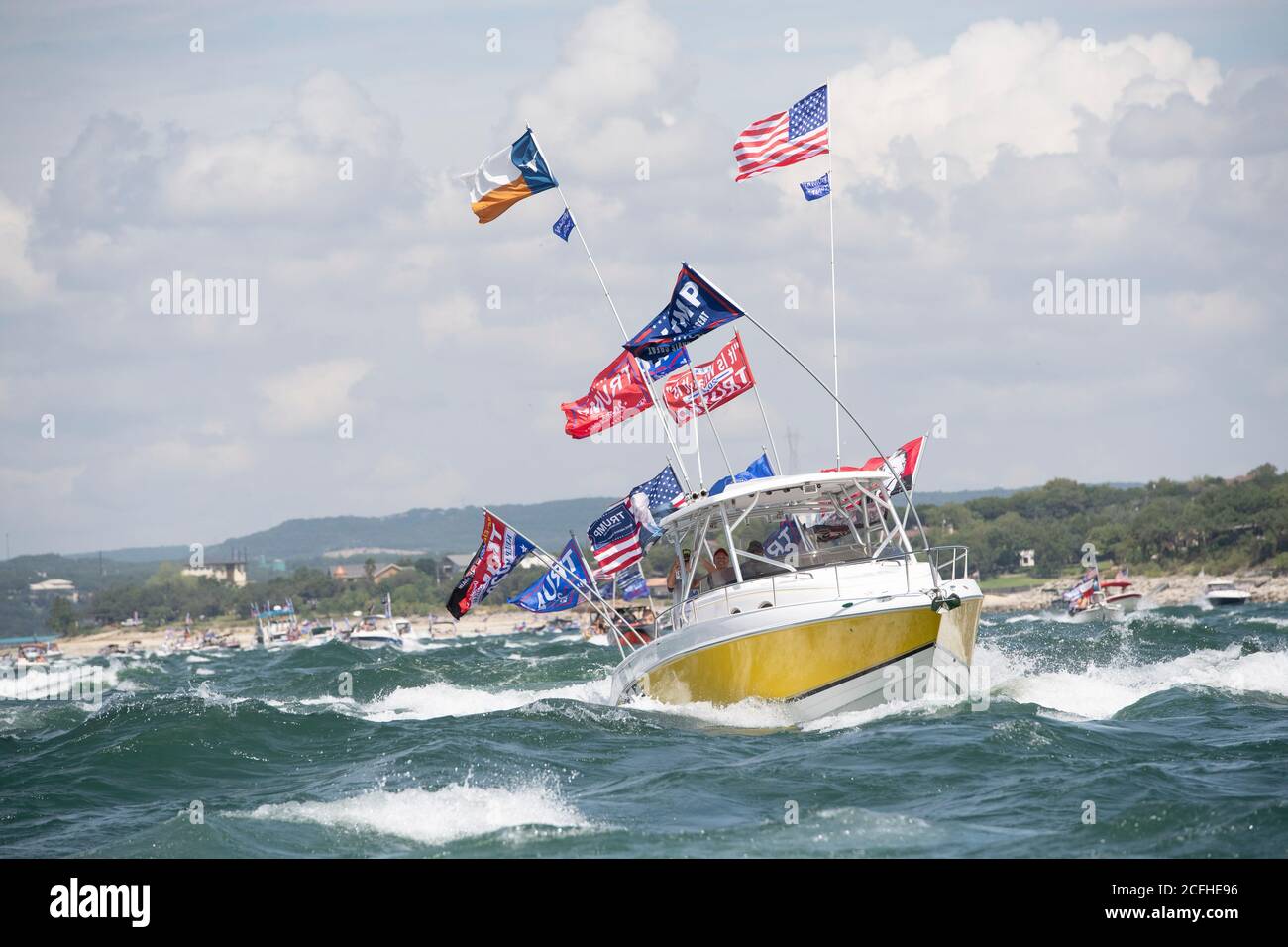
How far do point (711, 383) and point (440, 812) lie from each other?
14.8m

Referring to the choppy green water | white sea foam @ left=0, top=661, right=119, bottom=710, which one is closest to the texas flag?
the choppy green water

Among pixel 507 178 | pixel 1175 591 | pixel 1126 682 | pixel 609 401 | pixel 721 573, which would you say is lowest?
pixel 1175 591

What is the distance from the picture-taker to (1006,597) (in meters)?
142

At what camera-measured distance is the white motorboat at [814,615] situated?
21.0 m

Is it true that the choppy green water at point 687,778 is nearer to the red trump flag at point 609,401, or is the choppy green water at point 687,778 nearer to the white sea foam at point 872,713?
the white sea foam at point 872,713

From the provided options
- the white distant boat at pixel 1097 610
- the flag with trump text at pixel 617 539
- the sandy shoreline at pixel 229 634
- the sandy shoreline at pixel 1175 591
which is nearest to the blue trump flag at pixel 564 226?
the flag with trump text at pixel 617 539

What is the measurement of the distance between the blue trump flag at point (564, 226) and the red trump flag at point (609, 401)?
3.64 metres

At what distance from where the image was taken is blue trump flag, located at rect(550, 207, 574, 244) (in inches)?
1149

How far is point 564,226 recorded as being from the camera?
29.3 meters

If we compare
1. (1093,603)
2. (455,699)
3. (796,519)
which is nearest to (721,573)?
(796,519)

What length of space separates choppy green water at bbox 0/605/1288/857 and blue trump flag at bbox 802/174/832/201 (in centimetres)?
976

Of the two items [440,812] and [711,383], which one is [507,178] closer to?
[711,383]

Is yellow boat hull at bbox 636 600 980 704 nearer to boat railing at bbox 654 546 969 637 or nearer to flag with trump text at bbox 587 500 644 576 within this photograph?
boat railing at bbox 654 546 969 637
